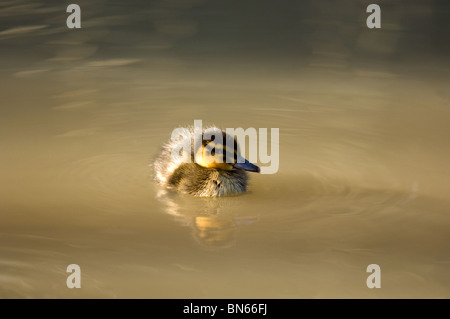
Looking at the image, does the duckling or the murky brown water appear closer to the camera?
the murky brown water

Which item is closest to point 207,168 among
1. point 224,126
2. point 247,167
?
point 247,167

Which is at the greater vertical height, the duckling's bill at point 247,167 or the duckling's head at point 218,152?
the duckling's head at point 218,152

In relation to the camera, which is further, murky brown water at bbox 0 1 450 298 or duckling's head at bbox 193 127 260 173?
duckling's head at bbox 193 127 260 173

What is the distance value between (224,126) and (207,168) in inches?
34.8

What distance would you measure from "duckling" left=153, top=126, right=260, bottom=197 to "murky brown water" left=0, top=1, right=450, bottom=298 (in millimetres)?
72

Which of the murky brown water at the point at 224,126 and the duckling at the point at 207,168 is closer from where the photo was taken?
the murky brown water at the point at 224,126

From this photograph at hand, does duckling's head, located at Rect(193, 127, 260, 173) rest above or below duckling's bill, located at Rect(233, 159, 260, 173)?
above

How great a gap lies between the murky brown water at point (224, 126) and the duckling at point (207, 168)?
72 millimetres

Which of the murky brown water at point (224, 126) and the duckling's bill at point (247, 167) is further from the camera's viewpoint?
the duckling's bill at point (247, 167)

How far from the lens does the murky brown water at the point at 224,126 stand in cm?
297

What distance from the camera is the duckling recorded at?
3.75 metres

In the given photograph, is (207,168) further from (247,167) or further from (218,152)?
(247,167)

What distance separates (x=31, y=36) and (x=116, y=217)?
11.1 ft

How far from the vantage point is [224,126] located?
4.68m
